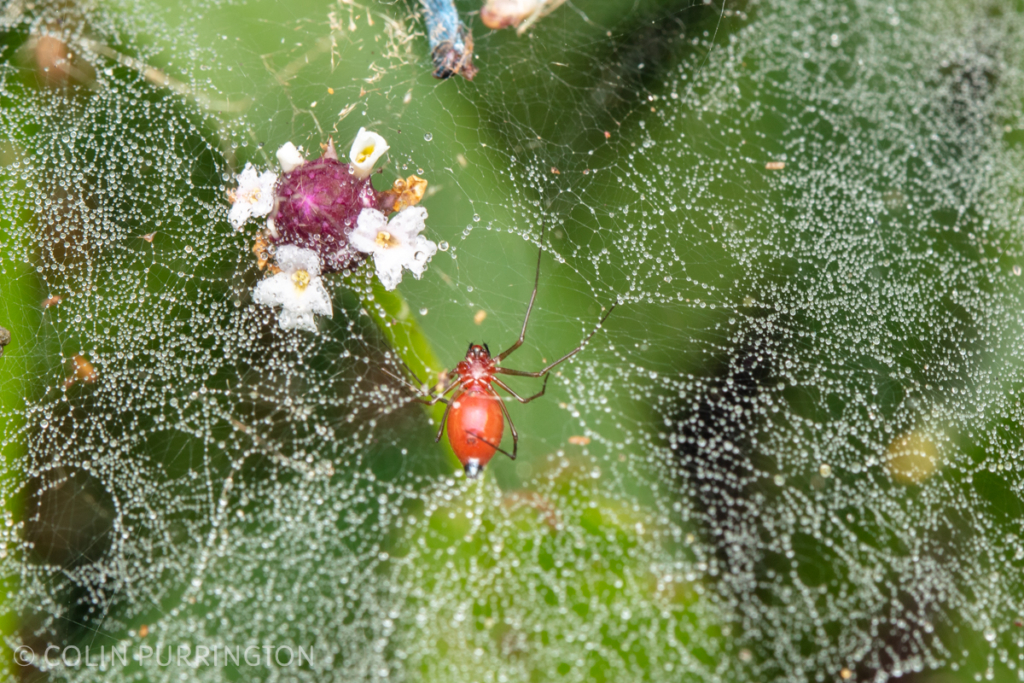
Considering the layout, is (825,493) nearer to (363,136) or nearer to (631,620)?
(631,620)

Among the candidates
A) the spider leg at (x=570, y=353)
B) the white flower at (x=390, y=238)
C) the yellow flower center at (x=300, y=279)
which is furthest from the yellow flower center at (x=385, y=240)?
the spider leg at (x=570, y=353)

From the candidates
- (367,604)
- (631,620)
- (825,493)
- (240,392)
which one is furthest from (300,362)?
(825,493)

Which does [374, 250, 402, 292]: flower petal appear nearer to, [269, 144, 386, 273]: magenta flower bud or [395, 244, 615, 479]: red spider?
[269, 144, 386, 273]: magenta flower bud

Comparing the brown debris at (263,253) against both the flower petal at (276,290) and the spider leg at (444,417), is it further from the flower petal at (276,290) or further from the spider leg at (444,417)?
the spider leg at (444,417)

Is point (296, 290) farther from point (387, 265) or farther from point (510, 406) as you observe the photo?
point (510, 406)

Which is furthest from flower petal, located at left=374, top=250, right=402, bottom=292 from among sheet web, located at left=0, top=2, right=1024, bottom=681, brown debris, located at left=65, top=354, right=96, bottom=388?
brown debris, located at left=65, top=354, right=96, bottom=388

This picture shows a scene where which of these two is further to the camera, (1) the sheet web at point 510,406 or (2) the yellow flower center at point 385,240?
(1) the sheet web at point 510,406
